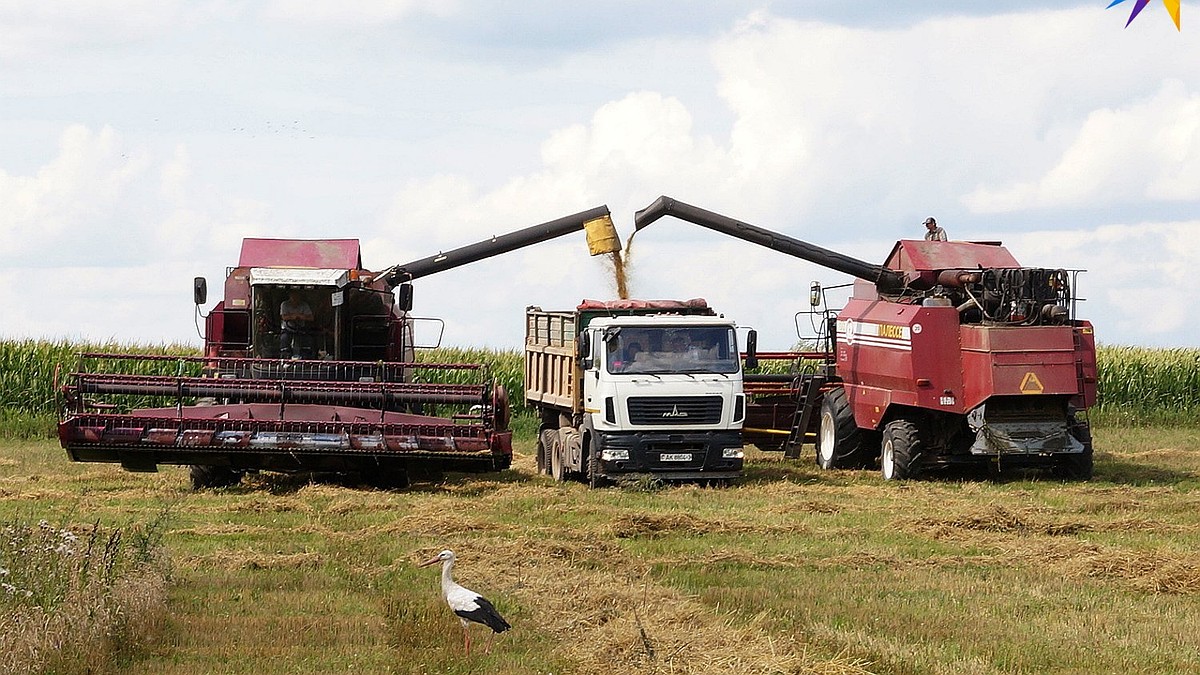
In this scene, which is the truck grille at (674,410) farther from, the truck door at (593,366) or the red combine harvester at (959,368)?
the red combine harvester at (959,368)

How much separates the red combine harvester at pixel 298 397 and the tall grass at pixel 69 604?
7566 mm

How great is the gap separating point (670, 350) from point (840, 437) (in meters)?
5.00

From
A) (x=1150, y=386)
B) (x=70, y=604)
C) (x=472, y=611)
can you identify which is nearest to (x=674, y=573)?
(x=472, y=611)

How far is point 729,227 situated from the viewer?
28.0 metres

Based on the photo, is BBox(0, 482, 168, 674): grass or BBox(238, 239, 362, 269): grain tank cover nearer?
BBox(0, 482, 168, 674): grass

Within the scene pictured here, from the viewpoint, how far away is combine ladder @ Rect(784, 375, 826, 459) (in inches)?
1048

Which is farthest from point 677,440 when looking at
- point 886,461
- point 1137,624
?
point 1137,624

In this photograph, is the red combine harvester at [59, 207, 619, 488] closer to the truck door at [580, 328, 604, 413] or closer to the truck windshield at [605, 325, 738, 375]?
the truck door at [580, 328, 604, 413]

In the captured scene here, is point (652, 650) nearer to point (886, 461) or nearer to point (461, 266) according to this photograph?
point (886, 461)

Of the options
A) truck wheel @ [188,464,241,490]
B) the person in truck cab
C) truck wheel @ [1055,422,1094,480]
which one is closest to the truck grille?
the person in truck cab

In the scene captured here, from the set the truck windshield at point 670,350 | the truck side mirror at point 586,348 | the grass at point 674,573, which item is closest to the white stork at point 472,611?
the grass at point 674,573

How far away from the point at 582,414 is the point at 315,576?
9577 millimetres

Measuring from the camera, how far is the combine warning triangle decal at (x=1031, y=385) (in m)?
22.2

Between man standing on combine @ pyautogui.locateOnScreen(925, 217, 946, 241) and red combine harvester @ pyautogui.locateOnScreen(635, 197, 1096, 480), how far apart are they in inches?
35.4
